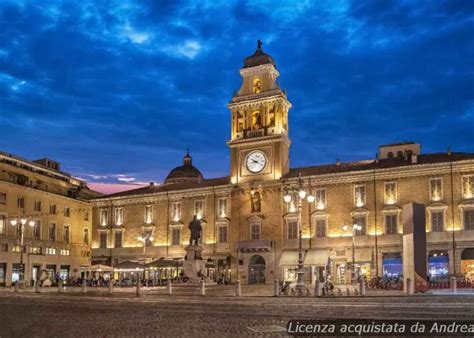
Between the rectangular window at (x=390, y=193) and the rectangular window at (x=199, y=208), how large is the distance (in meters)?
20.8

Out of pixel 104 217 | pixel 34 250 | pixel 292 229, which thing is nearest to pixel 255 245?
pixel 292 229

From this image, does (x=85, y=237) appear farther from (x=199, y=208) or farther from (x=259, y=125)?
(x=259, y=125)

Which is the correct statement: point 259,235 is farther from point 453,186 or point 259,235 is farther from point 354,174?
point 453,186

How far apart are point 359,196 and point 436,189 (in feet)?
24.1

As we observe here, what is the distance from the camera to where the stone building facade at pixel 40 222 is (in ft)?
217

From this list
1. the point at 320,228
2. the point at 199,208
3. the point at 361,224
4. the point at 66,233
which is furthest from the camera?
the point at 66,233

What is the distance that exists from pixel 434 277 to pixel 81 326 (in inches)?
1616

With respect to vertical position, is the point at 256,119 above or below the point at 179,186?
above

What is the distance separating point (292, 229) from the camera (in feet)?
206

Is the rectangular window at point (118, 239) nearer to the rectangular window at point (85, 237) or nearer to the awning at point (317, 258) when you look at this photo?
the rectangular window at point (85, 237)

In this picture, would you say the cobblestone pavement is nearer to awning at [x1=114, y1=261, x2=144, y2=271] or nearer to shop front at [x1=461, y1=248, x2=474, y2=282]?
shop front at [x1=461, y1=248, x2=474, y2=282]

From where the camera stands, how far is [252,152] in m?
67.1

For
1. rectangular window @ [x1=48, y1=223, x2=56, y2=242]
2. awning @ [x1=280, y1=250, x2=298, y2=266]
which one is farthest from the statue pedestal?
rectangular window @ [x1=48, y1=223, x2=56, y2=242]

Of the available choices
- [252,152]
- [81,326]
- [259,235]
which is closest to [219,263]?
[259,235]
